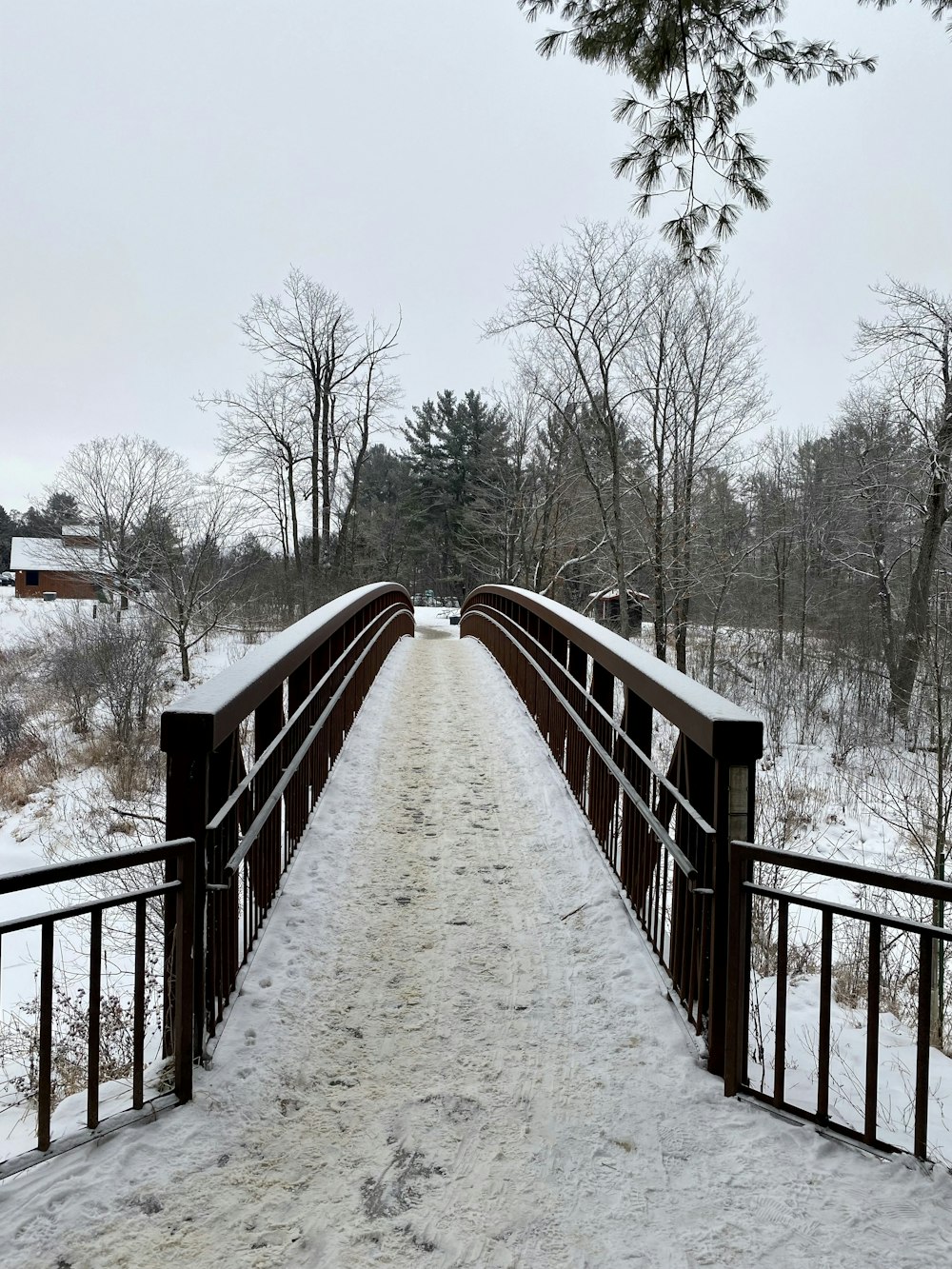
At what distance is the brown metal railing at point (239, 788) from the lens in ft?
7.89

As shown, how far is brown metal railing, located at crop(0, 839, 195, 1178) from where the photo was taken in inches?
75.7

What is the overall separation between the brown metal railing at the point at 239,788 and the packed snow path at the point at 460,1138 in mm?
205

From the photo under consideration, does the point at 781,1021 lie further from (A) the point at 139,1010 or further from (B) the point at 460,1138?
(A) the point at 139,1010

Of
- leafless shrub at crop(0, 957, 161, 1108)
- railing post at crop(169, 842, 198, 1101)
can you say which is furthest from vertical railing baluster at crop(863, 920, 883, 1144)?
leafless shrub at crop(0, 957, 161, 1108)

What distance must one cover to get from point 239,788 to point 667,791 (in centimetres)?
165

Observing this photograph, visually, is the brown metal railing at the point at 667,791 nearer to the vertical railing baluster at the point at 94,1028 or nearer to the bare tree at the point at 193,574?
the vertical railing baluster at the point at 94,1028

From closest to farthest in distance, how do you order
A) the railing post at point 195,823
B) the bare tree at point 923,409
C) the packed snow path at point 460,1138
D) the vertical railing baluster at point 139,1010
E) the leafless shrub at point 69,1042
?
the packed snow path at point 460,1138
the vertical railing baluster at point 139,1010
the railing post at point 195,823
the leafless shrub at point 69,1042
the bare tree at point 923,409

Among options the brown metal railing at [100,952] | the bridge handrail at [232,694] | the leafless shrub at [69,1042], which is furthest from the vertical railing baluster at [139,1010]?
the leafless shrub at [69,1042]

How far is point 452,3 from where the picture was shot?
3.89 m

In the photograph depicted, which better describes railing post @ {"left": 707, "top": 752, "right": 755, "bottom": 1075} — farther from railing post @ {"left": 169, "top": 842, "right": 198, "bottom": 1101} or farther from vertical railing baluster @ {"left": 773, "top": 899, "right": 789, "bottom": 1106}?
railing post @ {"left": 169, "top": 842, "right": 198, "bottom": 1101}

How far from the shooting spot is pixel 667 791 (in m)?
3.12

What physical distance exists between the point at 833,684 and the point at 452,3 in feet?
60.9

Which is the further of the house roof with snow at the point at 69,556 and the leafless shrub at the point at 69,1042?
the house roof with snow at the point at 69,556

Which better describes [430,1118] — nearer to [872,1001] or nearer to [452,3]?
[872,1001]
